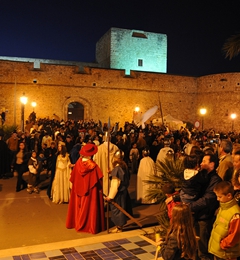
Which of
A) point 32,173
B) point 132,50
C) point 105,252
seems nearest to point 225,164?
point 105,252

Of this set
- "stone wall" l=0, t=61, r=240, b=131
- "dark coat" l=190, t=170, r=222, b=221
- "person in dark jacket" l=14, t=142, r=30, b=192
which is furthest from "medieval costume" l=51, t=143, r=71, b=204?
"stone wall" l=0, t=61, r=240, b=131

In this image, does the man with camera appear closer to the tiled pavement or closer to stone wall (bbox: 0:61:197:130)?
the tiled pavement

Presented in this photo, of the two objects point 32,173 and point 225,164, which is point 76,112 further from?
point 225,164

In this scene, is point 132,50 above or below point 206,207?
above

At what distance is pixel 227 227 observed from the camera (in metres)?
3.35

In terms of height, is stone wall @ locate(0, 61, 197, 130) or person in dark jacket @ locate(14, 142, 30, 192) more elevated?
stone wall @ locate(0, 61, 197, 130)

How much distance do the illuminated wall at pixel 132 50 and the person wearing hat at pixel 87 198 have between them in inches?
1332

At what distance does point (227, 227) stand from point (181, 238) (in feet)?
2.11

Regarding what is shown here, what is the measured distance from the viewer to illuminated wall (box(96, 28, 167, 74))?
38406 millimetres

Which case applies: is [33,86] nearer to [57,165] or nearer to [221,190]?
[57,165]

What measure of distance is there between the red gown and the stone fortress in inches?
745

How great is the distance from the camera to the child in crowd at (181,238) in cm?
Answer: 304

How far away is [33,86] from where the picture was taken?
2559 cm

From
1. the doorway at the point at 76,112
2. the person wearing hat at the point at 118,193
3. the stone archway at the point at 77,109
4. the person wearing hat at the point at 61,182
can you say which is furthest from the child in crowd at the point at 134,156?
the doorway at the point at 76,112
